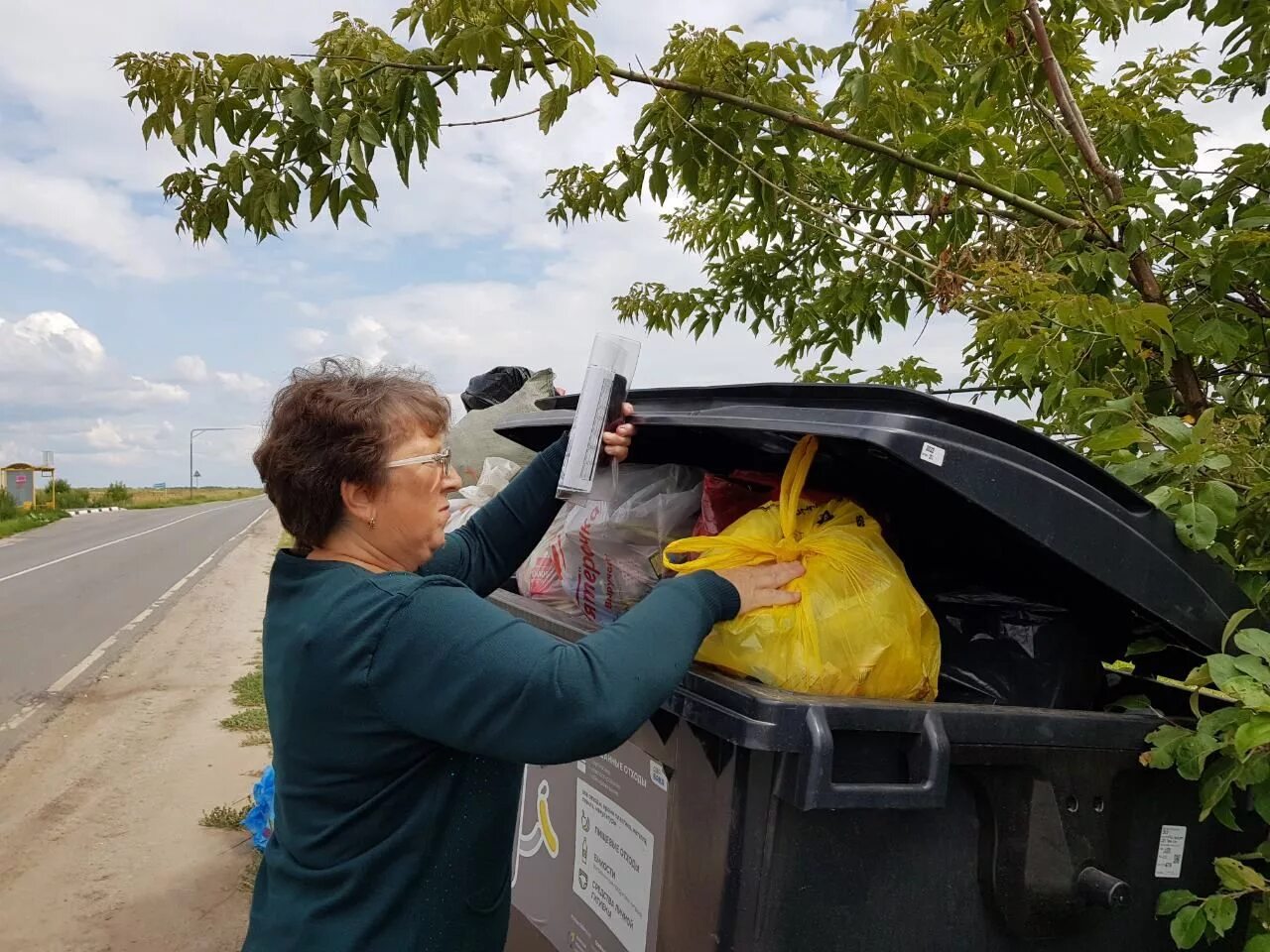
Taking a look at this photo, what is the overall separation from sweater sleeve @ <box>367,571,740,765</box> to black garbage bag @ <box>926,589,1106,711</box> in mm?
593

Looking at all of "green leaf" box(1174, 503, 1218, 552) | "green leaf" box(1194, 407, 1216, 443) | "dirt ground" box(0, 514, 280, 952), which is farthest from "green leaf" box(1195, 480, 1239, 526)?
"dirt ground" box(0, 514, 280, 952)

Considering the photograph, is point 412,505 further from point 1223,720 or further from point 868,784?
point 1223,720

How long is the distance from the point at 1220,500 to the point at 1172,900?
0.65 meters

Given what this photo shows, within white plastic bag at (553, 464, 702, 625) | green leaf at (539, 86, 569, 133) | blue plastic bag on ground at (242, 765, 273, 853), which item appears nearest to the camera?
white plastic bag at (553, 464, 702, 625)

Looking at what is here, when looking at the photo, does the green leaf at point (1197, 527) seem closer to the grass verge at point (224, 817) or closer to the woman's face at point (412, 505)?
the woman's face at point (412, 505)

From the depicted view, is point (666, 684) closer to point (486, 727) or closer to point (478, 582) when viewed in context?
point (486, 727)

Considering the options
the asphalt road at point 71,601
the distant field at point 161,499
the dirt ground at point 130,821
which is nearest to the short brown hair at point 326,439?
the dirt ground at point 130,821

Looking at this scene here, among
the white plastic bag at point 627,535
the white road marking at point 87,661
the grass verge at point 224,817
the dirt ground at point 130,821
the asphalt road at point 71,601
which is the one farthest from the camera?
the asphalt road at point 71,601

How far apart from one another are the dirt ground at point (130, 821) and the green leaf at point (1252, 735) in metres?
3.21

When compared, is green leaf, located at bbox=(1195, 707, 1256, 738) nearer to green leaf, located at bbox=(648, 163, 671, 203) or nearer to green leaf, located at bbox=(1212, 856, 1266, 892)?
green leaf, located at bbox=(1212, 856, 1266, 892)

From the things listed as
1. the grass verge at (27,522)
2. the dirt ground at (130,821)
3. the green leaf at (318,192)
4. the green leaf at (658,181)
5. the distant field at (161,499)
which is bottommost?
the distant field at (161,499)

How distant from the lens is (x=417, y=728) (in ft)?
4.21

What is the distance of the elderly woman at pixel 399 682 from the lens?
122cm

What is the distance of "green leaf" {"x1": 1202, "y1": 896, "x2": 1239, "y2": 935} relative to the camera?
4.67 feet
